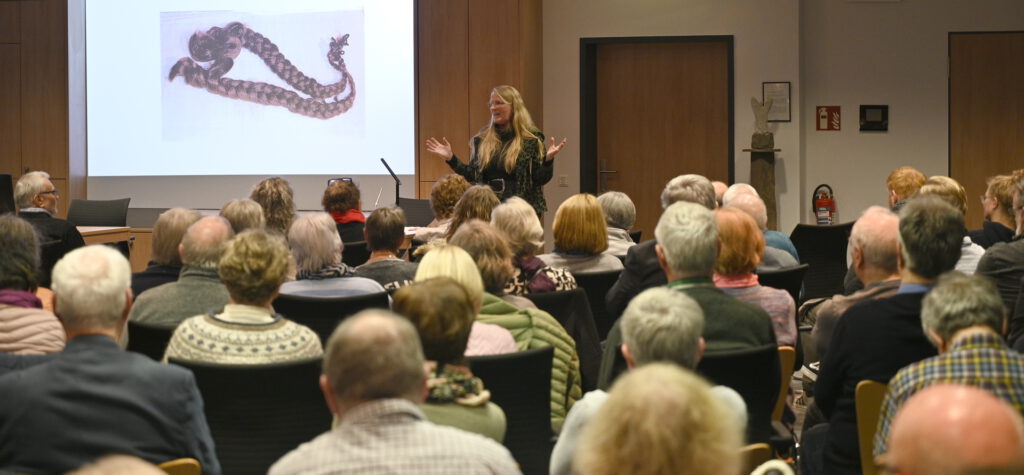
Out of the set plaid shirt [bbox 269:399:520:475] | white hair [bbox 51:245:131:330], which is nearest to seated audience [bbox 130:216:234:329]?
white hair [bbox 51:245:131:330]

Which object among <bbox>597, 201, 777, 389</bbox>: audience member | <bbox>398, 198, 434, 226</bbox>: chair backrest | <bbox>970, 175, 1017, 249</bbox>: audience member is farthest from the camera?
<bbox>398, 198, 434, 226</bbox>: chair backrest

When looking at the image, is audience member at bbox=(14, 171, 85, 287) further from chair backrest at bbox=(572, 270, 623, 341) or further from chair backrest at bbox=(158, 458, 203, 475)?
chair backrest at bbox=(158, 458, 203, 475)

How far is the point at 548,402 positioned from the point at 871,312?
92cm

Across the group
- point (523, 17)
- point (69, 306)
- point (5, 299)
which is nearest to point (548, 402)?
point (69, 306)

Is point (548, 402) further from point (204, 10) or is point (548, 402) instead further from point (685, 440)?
point (204, 10)

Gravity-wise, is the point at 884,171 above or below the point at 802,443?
above

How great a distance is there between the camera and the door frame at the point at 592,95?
10180mm

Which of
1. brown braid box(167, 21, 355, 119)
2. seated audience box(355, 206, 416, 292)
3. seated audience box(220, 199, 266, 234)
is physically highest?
brown braid box(167, 21, 355, 119)

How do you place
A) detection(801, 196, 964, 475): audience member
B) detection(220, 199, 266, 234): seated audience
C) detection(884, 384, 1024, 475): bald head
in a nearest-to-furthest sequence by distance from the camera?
detection(884, 384, 1024, 475): bald head < detection(801, 196, 964, 475): audience member < detection(220, 199, 266, 234): seated audience

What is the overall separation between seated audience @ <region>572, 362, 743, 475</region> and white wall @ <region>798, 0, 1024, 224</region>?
9.00 m

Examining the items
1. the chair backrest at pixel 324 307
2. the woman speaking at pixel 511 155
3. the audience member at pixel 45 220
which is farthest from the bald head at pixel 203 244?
the woman speaking at pixel 511 155

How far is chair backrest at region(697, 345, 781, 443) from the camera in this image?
2873 mm

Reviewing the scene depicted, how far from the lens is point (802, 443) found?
3.37m

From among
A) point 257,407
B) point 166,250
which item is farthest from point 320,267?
point 257,407
